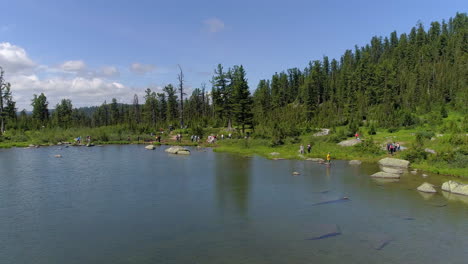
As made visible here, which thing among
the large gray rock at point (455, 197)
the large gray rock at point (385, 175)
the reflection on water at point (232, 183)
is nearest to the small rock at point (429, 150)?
the large gray rock at point (385, 175)

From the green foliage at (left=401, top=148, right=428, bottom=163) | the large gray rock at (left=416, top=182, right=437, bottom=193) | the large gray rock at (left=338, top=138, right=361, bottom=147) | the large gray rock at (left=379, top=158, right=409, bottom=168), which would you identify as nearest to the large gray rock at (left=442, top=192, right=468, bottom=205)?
the large gray rock at (left=416, top=182, right=437, bottom=193)

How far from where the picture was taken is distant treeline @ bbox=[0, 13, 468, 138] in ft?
233

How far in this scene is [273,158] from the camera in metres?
45.1

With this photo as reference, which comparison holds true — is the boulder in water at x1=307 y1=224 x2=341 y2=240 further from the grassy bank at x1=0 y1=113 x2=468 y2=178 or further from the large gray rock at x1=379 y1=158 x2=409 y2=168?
the large gray rock at x1=379 y1=158 x2=409 y2=168

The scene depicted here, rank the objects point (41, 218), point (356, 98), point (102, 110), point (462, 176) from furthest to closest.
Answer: point (102, 110), point (356, 98), point (462, 176), point (41, 218)

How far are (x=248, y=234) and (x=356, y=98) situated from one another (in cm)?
8059

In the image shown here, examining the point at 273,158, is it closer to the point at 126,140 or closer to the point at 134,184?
the point at 134,184

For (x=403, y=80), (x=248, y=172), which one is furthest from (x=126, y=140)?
(x=403, y=80)

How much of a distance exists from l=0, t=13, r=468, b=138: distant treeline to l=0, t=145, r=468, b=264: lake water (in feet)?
90.2

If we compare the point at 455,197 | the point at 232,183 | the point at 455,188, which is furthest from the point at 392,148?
the point at 232,183

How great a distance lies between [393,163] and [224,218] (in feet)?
83.1

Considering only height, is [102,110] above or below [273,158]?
above

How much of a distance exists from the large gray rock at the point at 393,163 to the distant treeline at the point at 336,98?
63.5 ft

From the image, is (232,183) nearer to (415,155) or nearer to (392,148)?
(415,155)
